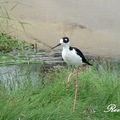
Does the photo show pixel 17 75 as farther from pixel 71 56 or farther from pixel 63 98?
pixel 71 56

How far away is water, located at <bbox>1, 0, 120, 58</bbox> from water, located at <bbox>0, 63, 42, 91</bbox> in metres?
2.51

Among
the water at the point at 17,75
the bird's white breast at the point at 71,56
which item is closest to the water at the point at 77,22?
the water at the point at 17,75

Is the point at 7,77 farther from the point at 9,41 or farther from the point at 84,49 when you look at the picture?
the point at 84,49

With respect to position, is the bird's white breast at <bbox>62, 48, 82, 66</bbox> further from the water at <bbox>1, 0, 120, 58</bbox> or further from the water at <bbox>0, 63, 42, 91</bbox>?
the water at <bbox>1, 0, 120, 58</bbox>

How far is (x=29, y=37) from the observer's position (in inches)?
291

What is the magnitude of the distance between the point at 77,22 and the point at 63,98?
4.21m

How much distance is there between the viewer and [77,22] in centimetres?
831

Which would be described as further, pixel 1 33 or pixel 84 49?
pixel 84 49

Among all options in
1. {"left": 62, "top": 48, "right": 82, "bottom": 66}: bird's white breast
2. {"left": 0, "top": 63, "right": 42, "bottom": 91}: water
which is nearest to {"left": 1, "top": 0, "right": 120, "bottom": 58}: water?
{"left": 0, "top": 63, "right": 42, "bottom": 91}: water

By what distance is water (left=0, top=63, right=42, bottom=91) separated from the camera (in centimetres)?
426

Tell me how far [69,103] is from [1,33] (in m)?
1.16

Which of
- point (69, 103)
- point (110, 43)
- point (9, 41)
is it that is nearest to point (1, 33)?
point (9, 41)

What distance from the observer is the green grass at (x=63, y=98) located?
140 inches

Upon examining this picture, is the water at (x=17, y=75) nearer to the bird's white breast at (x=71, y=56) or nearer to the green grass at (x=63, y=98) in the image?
the green grass at (x=63, y=98)
